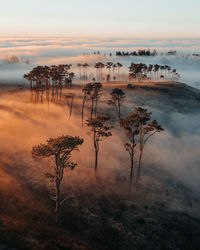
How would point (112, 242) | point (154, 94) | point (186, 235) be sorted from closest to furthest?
point (112, 242) < point (186, 235) < point (154, 94)

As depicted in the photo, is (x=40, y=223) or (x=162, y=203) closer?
(x=40, y=223)

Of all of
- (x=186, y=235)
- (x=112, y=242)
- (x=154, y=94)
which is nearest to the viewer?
(x=112, y=242)

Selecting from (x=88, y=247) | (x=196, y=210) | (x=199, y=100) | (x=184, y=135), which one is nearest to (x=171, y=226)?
(x=196, y=210)

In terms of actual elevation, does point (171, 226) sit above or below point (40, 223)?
below

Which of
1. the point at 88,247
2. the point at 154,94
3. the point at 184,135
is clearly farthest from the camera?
the point at 154,94

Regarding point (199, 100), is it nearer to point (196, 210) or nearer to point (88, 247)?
point (196, 210)

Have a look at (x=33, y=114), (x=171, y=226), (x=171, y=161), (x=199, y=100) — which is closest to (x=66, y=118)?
(x=33, y=114)

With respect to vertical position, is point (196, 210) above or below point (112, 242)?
below

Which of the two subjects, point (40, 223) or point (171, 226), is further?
point (171, 226)

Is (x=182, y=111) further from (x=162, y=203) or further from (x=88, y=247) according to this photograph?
(x=88, y=247)
